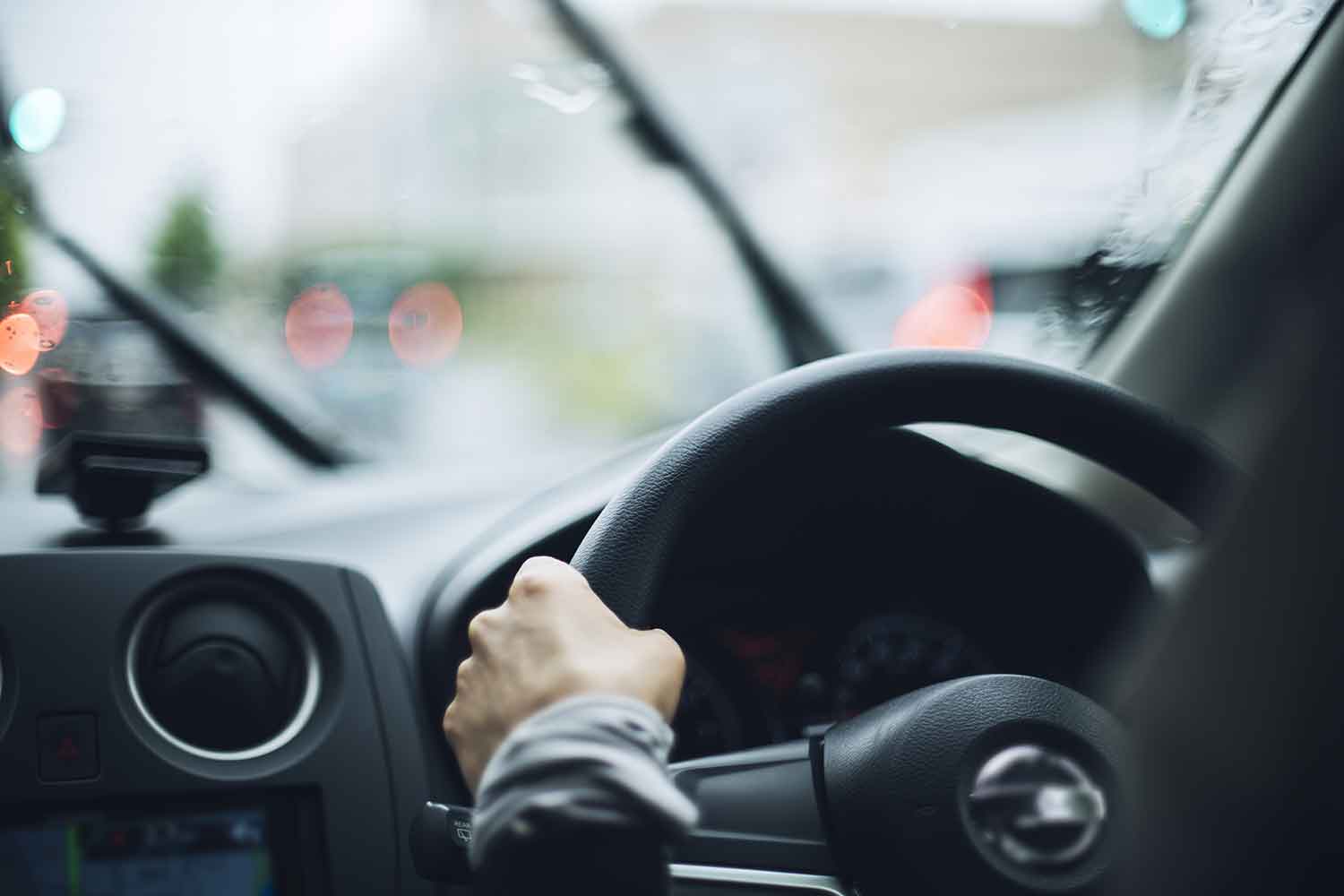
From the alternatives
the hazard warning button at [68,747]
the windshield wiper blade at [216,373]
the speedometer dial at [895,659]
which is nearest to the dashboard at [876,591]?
the speedometer dial at [895,659]

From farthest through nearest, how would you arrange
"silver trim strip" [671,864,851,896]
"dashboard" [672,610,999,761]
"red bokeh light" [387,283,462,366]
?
"red bokeh light" [387,283,462,366] → "dashboard" [672,610,999,761] → "silver trim strip" [671,864,851,896]

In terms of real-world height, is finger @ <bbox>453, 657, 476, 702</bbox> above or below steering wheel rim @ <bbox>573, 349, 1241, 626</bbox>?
below

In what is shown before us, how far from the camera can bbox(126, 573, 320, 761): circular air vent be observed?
61.1 inches

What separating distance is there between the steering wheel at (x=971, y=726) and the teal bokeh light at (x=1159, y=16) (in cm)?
73

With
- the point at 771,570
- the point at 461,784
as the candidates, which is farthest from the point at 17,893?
the point at 771,570

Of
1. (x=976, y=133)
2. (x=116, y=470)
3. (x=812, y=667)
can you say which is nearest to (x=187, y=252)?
(x=116, y=470)

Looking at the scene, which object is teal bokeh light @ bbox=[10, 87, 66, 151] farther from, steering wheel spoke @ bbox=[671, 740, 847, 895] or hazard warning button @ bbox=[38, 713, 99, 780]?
steering wheel spoke @ bbox=[671, 740, 847, 895]

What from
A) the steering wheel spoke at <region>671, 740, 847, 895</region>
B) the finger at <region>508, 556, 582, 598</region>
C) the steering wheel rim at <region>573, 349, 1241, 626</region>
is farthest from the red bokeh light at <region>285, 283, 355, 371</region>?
the finger at <region>508, 556, 582, 598</region>

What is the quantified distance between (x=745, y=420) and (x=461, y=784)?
730mm

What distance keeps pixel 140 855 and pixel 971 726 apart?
93 centimetres

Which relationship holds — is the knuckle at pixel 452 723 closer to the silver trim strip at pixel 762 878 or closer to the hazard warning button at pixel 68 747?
the silver trim strip at pixel 762 878

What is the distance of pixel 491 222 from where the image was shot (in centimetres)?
319

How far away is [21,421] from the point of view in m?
1.76

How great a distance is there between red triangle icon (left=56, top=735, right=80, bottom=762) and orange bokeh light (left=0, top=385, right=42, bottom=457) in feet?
1.43
